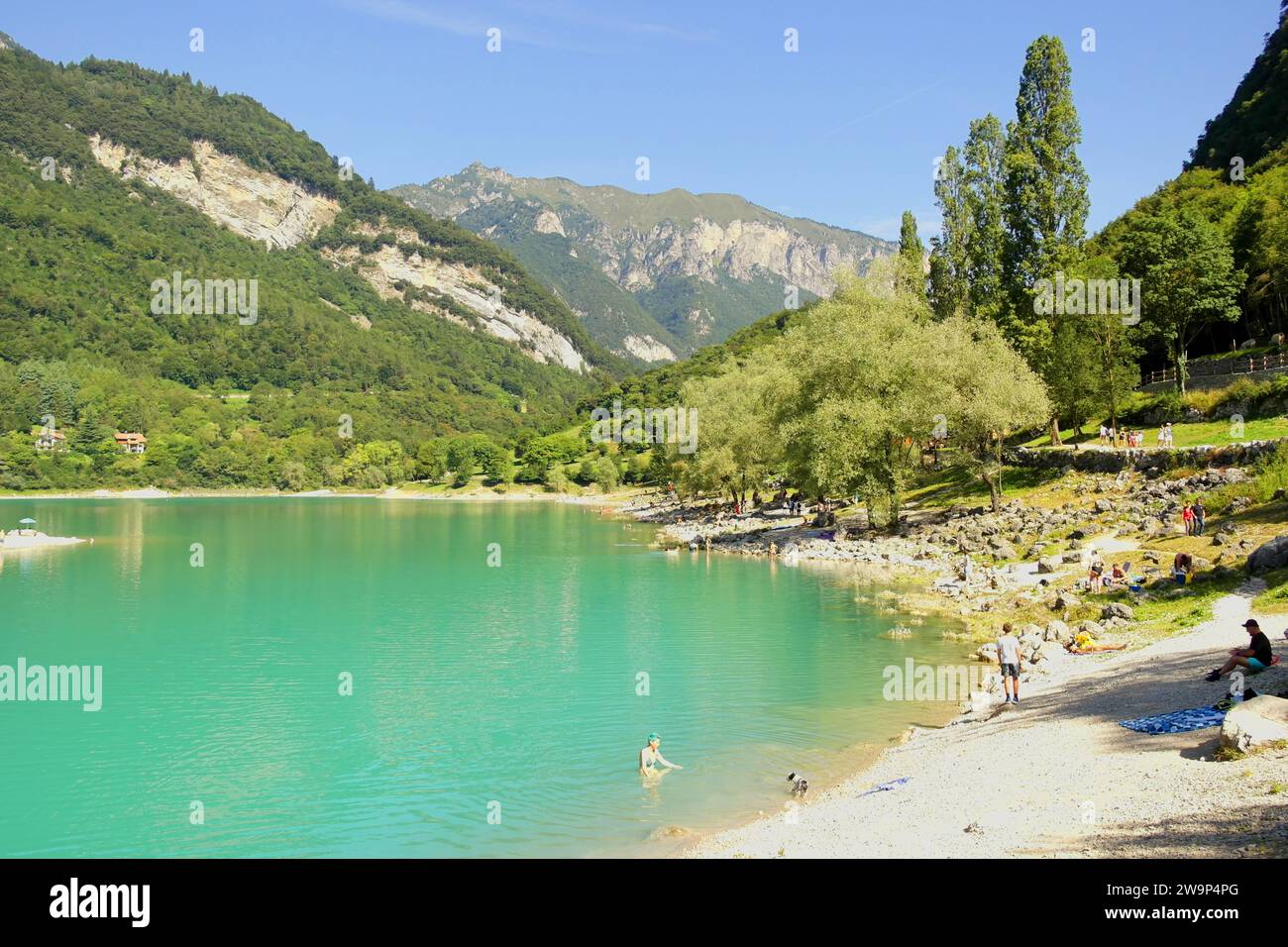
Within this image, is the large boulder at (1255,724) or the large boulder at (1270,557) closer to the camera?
the large boulder at (1255,724)

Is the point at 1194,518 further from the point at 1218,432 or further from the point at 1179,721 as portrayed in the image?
the point at 1179,721

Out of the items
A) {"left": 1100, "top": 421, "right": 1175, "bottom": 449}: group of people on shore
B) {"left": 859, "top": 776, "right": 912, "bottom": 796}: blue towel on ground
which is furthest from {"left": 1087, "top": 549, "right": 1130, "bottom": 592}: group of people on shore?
{"left": 1100, "top": 421, "right": 1175, "bottom": 449}: group of people on shore

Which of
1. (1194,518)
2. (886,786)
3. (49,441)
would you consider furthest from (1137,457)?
(49,441)

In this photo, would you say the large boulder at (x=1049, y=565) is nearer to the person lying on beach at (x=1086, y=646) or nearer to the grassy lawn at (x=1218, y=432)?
the person lying on beach at (x=1086, y=646)

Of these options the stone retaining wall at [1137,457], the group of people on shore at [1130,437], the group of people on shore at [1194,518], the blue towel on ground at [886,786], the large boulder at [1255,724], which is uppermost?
the group of people on shore at [1130,437]

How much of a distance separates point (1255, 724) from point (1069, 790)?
285 centimetres

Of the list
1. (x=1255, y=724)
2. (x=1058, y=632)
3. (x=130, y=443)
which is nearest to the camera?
(x=1255, y=724)

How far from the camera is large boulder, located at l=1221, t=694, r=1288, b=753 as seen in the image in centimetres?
1354

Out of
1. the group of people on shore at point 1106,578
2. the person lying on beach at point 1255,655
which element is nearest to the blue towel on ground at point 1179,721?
the person lying on beach at point 1255,655

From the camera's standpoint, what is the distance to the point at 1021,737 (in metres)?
18.9

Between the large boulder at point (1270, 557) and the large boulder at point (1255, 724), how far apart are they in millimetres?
16784

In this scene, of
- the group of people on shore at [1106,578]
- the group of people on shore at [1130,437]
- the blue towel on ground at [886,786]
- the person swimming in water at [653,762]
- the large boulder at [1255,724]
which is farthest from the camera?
the group of people on shore at [1130,437]

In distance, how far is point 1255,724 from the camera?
13844 mm

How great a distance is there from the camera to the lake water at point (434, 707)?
1880 centimetres
